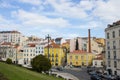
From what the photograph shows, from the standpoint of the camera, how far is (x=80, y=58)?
447 feet

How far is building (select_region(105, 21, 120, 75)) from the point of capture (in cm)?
8310

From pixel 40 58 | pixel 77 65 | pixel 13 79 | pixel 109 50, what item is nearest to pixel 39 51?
pixel 77 65

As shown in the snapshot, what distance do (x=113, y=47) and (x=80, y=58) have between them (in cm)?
5084

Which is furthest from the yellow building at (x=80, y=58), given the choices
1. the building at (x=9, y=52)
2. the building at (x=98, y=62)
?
the building at (x=9, y=52)

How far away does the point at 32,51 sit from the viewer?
147875 mm

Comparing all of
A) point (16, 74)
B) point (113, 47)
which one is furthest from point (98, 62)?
point (16, 74)

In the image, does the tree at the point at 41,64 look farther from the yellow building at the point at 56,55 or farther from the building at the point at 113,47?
the yellow building at the point at 56,55

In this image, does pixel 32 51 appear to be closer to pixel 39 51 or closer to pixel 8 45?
pixel 39 51

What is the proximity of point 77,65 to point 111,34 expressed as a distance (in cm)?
5204

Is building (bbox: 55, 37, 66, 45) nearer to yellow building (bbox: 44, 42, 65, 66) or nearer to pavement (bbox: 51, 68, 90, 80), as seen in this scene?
yellow building (bbox: 44, 42, 65, 66)

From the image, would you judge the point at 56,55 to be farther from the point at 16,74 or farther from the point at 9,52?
the point at 16,74

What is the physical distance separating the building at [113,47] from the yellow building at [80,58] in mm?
44817

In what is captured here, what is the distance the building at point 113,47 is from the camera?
3272 inches

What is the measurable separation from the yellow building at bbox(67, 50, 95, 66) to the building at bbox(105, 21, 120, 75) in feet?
147
